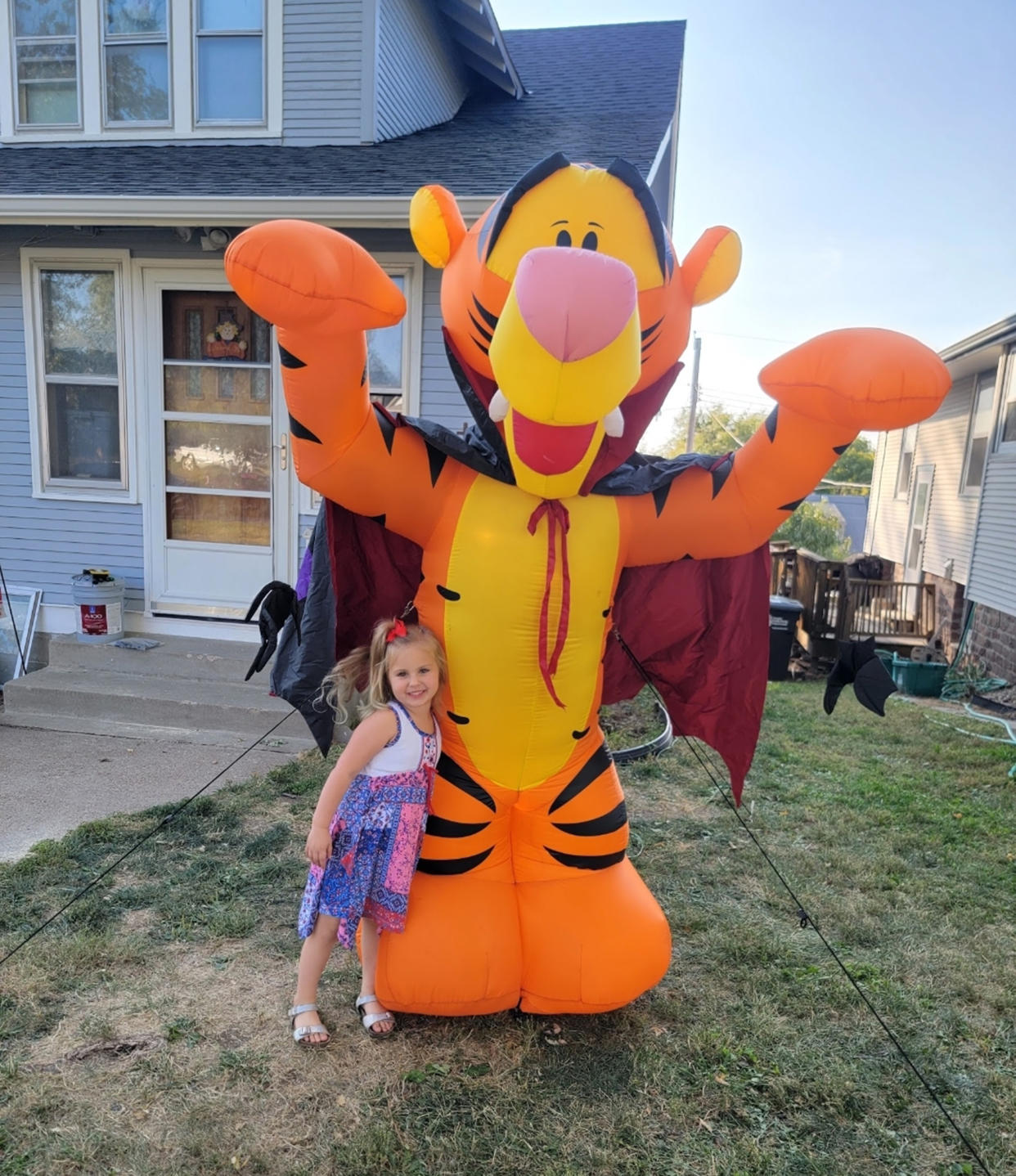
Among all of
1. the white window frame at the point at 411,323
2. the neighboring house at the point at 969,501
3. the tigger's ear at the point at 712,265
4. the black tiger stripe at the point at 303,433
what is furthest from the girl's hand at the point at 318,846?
the neighboring house at the point at 969,501

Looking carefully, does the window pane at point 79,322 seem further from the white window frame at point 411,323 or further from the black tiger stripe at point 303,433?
the black tiger stripe at point 303,433

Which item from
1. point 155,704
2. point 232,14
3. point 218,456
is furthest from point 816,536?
point 155,704

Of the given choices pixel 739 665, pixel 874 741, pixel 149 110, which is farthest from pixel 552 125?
pixel 739 665

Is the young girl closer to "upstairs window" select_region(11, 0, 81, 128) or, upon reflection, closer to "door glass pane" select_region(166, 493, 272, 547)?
"door glass pane" select_region(166, 493, 272, 547)

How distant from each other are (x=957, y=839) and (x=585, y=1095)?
281cm

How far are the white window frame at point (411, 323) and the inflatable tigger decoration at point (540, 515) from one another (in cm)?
340

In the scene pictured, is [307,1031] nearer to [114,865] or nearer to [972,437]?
[114,865]

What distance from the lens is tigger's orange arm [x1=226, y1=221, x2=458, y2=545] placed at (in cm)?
175

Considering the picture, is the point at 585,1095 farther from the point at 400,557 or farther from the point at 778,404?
the point at 778,404

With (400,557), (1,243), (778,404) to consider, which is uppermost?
(1,243)


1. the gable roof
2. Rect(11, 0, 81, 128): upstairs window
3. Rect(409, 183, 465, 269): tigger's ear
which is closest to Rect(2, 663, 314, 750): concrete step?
the gable roof

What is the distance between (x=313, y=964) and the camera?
Result: 244 centimetres

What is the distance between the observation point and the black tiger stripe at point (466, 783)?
7.89ft

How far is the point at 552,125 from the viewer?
707 centimetres
